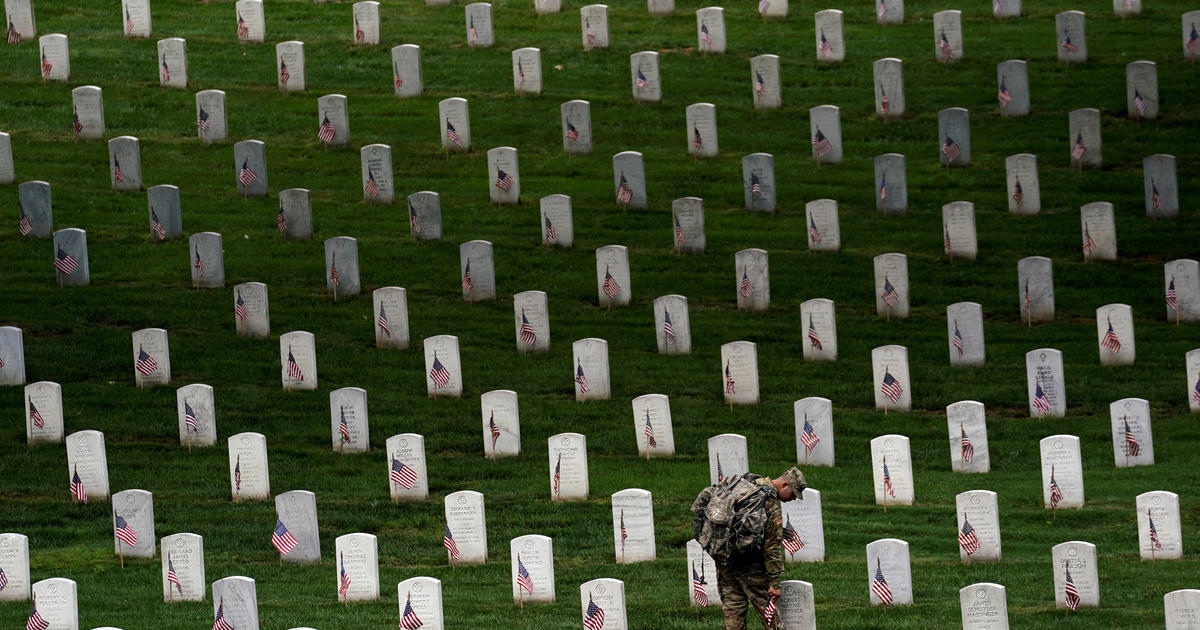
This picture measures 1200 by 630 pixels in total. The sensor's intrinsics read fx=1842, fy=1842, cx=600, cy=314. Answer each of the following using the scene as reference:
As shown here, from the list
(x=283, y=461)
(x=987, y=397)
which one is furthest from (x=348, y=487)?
(x=987, y=397)

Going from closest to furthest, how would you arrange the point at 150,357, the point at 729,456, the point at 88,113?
the point at 729,456 → the point at 150,357 → the point at 88,113

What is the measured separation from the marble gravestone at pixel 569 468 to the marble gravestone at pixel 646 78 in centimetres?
1267

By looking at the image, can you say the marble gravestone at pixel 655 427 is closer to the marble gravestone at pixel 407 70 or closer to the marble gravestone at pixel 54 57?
the marble gravestone at pixel 407 70

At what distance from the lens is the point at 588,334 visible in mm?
22297

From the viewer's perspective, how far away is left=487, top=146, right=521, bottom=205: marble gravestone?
85.3ft

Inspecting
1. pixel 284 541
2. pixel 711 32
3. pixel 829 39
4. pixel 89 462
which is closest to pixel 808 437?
pixel 284 541

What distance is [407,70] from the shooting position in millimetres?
29594

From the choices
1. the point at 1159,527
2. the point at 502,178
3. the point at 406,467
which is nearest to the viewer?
the point at 1159,527

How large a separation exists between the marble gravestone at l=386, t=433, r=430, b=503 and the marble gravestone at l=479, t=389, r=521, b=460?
4.62ft

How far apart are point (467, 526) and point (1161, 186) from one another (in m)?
13.3

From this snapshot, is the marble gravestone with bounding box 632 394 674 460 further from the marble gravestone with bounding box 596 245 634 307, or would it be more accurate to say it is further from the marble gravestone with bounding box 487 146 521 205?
the marble gravestone with bounding box 487 146 521 205

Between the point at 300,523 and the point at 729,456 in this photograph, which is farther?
the point at 729,456

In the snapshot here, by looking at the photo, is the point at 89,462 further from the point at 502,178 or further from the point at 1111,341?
the point at 1111,341

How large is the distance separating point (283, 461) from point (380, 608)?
459 cm
